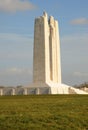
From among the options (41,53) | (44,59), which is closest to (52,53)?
(44,59)

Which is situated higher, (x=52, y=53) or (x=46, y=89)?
(x=52, y=53)

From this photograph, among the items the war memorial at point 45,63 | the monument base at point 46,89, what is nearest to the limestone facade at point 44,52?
the war memorial at point 45,63

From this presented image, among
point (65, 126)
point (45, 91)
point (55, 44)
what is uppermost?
point (55, 44)

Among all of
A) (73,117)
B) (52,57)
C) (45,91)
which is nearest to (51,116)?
(73,117)

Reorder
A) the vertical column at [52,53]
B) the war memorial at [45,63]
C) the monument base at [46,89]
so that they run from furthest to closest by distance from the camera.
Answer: the vertical column at [52,53] < the war memorial at [45,63] < the monument base at [46,89]

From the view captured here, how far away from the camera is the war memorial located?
53.9m

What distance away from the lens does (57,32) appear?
6281 centimetres

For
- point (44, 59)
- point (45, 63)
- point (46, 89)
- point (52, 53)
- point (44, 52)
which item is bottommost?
point (46, 89)

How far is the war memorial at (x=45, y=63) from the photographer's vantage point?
177ft

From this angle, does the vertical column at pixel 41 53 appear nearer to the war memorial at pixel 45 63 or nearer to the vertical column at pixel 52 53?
the war memorial at pixel 45 63

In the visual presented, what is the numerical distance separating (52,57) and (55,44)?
274cm

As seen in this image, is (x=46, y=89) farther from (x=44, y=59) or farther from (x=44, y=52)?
(x=44, y=52)

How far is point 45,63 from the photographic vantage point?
57.0 metres

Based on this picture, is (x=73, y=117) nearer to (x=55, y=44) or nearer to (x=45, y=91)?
(x=45, y=91)
